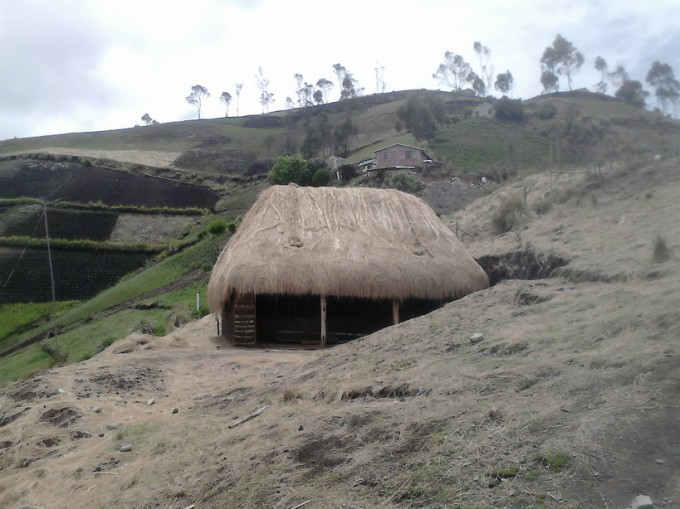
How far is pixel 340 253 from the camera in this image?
50.8 feet

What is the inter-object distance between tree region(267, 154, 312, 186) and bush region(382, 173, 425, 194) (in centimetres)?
733

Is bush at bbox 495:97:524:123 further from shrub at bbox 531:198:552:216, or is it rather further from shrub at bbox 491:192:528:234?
shrub at bbox 531:198:552:216

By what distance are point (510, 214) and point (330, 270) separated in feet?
21.6

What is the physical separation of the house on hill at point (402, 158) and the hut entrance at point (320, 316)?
2860 cm

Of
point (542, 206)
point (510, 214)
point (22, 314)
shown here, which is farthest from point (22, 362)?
point (542, 206)

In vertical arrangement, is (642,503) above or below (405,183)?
below

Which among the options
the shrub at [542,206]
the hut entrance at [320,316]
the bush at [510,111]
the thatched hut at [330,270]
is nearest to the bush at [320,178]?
the bush at [510,111]

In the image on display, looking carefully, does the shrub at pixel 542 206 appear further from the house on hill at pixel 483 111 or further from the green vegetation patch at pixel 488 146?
the house on hill at pixel 483 111

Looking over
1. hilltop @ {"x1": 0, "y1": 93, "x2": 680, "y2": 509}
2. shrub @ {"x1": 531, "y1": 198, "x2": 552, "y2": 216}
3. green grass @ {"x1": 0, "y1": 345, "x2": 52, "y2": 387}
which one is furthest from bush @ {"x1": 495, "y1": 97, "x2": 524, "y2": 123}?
green grass @ {"x1": 0, "y1": 345, "x2": 52, "y2": 387}

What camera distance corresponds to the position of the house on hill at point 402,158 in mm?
44875

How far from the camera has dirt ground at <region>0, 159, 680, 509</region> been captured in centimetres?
406

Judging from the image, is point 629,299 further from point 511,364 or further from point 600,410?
point 600,410

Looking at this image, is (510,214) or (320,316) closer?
(320,316)

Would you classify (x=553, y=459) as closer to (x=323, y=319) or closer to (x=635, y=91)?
(x=323, y=319)
